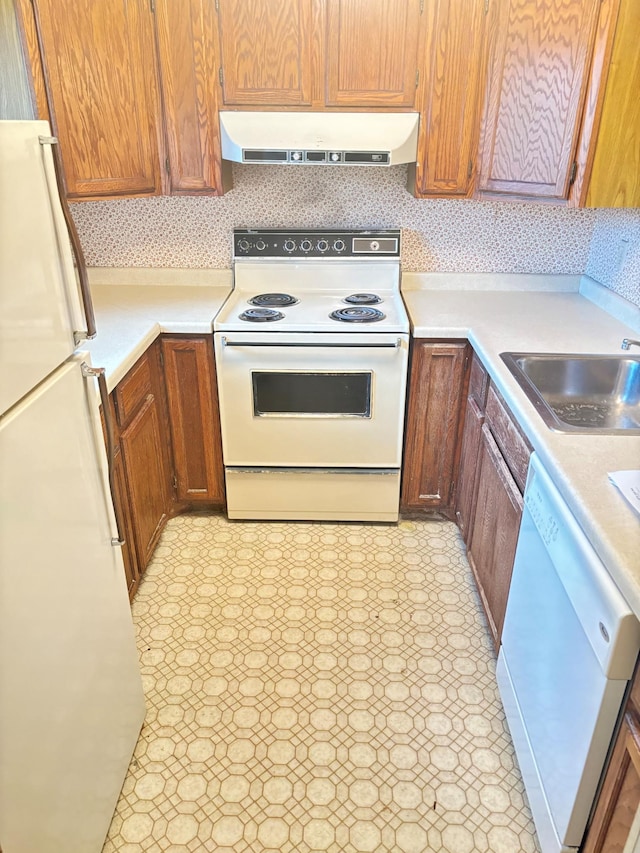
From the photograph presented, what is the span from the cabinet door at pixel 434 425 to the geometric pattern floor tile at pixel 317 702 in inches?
7.0

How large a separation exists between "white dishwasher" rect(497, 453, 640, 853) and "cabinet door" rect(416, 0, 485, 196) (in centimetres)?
137

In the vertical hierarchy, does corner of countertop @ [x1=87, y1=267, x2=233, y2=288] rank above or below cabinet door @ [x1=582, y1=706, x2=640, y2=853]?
above

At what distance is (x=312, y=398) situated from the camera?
8.33ft

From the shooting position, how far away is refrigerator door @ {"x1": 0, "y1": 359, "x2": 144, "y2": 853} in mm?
1062

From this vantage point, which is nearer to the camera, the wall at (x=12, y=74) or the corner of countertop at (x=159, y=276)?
the wall at (x=12, y=74)

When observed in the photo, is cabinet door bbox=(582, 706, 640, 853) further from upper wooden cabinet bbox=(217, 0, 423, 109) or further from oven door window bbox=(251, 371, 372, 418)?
upper wooden cabinet bbox=(217, 0, 423, 109)

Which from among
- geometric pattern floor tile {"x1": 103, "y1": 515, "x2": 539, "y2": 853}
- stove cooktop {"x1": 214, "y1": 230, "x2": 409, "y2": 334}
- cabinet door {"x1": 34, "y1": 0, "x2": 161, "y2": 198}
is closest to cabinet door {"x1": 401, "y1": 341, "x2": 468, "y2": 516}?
geometric pattern floor tile {"x1": 103, "y1": 515, "x2": 539, "y2": 853}

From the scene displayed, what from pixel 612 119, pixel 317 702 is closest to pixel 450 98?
pixel 612 119

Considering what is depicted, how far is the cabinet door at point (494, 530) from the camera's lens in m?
1.86

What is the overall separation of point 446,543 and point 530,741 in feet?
3.74

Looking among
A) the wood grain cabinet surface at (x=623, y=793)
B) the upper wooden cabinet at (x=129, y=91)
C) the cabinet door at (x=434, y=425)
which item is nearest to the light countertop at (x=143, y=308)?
the upper wooden cabinet at (x=129, y=91)

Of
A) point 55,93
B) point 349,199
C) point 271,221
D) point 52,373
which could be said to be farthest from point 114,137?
point 52,373

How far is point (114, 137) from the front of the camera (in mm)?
2223

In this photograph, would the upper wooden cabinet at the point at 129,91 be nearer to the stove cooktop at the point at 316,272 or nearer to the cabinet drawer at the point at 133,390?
the stove cooktop at the point at 316,272
